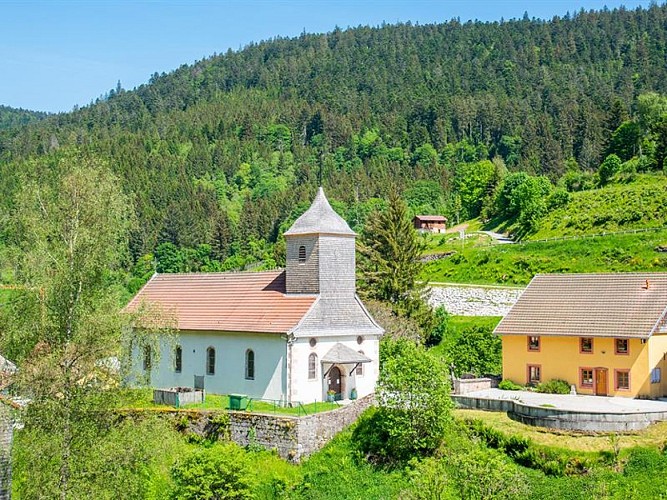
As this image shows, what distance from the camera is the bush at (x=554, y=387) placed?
37.6 metres

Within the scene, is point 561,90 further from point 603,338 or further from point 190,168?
point 603,338

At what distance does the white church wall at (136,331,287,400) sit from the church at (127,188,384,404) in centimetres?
4

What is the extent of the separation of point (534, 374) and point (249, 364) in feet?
43.0

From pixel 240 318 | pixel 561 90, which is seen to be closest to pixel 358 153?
pixel 561 90

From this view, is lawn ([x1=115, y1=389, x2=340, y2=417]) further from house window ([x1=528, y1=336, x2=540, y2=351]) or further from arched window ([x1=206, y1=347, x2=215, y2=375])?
house window ([x1=528, y1=336, x2=540, y2=351])

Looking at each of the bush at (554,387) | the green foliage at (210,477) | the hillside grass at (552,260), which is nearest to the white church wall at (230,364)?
the green foliage at (210,477)

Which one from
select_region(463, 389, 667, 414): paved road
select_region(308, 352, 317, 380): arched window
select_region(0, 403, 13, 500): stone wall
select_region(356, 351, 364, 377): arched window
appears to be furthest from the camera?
select_region(356, 351, 364, 377): arched window

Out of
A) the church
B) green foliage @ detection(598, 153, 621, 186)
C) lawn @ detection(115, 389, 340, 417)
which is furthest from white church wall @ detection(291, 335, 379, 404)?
green foliage @ detection(598, 153, 621, 186)

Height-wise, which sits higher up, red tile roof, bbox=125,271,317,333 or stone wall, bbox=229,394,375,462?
red tile roof, bbox=125,271,317,333

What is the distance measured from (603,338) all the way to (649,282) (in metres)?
3.76

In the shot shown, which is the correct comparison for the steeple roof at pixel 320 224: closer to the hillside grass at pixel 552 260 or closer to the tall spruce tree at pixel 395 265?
the tall spruce tree at pixel 395 265

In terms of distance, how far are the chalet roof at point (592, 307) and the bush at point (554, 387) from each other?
2154 mm

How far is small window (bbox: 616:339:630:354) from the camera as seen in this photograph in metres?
36.3

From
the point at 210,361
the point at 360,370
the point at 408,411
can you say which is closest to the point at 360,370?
the point at 360,370
